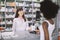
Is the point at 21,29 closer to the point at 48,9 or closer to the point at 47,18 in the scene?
the point at 47,18

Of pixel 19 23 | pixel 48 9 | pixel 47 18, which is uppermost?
pixel 48 9

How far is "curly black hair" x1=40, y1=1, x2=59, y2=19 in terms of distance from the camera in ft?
12.2

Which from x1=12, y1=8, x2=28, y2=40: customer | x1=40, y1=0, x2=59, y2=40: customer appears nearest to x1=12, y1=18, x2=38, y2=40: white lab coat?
x1=12, y1=8, x2=28, y2=40: customer

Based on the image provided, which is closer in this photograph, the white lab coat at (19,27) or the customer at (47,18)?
the customer at (47,18)

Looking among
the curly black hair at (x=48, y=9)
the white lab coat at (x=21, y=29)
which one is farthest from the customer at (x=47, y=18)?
the white lab coat at (x=21, y=29)

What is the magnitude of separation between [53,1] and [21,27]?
0.88 metres

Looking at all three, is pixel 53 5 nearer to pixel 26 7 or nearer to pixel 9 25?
pixel 26 7

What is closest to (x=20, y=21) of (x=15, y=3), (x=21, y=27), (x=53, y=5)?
(x=21, y=27)

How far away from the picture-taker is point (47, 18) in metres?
3.79

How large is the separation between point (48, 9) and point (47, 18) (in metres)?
0.19

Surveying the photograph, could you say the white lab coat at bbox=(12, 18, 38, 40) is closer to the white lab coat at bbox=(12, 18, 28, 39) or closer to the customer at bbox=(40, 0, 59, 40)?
the white lab coat at bbox=(12, 18, 28, 39)

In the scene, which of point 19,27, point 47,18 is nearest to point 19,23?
point 19,27

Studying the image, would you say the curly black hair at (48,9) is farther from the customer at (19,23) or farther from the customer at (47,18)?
the customer at (19,23)

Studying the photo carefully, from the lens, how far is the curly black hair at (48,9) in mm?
3709
